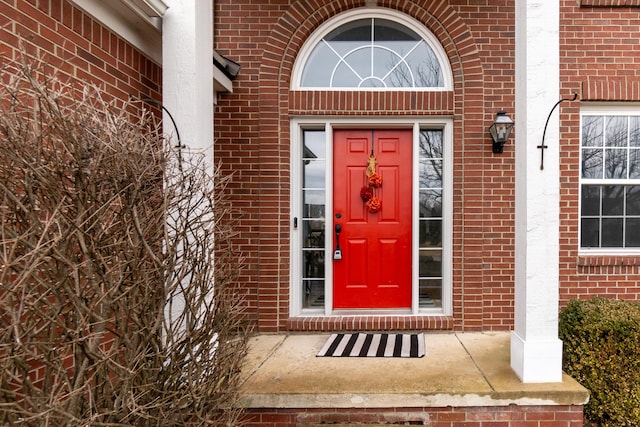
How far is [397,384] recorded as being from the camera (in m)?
2.52

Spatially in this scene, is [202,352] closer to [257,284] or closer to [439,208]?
[257,284]

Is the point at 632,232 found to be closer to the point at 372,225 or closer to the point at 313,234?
the point at 372,225

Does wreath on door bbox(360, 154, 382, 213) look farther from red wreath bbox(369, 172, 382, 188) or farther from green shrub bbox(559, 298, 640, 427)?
green shrub bbox(559, 298, 640, 427)

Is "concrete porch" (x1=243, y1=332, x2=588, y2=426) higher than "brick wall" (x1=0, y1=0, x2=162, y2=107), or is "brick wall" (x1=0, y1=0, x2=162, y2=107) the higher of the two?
"brick wall" (x1=0, y1=0, x2=162, y2=107)

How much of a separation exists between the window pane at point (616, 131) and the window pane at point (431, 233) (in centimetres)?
207

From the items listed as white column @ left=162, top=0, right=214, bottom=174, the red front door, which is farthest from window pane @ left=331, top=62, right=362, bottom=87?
white column @ left=162, top=0, right=214, bottom=174

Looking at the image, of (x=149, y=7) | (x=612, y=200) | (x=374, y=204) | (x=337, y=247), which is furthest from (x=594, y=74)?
(x=149, y=7)

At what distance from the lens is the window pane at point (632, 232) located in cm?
392

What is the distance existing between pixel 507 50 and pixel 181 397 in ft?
14.1

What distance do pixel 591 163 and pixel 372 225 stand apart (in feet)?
8.28

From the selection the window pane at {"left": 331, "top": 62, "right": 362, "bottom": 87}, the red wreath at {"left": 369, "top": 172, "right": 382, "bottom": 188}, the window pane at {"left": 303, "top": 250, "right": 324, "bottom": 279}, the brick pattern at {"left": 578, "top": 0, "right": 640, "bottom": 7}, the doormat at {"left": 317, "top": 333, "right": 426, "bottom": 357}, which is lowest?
the doormat at {"left": 317, "top": 333, "right": 426, "bottom": 357}

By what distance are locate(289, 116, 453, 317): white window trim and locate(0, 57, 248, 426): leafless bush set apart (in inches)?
82.7

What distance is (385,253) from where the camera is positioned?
12.9ft

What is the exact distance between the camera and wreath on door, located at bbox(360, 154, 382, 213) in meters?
3.86
